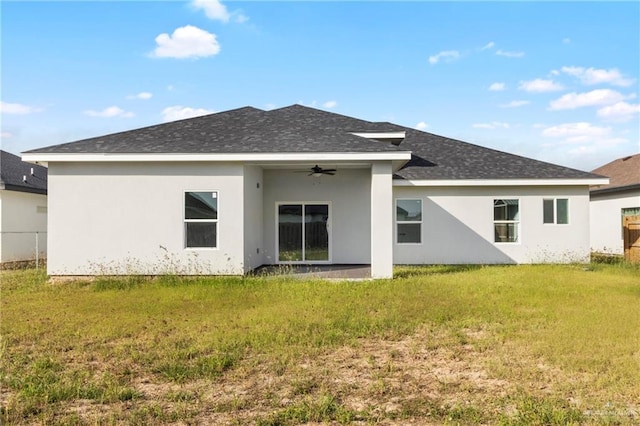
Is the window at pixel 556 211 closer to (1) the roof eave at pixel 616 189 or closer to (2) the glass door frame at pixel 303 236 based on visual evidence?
(1) the roof eave at pixel 616 189

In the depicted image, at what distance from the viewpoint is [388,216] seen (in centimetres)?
1177

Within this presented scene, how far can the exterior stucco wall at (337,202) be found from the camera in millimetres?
15367

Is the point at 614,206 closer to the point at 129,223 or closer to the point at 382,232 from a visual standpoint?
the point at 382,232

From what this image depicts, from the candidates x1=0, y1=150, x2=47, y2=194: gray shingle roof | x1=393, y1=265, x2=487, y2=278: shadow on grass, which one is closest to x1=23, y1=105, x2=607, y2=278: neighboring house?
x1=393, y1=265, x2=487, y2=278: shadow on grass

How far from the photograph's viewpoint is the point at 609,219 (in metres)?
21.1

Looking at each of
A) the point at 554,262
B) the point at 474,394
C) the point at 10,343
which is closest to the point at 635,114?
the point at 554,262

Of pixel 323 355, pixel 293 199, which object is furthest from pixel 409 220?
pixel 323 355

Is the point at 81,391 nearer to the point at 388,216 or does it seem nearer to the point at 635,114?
the point at 388,216

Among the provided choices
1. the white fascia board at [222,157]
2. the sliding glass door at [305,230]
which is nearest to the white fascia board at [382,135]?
the sliding glass door at [305,230]

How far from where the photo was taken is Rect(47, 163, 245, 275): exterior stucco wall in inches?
469

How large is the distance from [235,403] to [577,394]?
3385mm

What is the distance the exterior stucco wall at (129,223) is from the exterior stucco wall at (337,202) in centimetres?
344

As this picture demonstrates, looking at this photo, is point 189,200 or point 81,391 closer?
point 81,391

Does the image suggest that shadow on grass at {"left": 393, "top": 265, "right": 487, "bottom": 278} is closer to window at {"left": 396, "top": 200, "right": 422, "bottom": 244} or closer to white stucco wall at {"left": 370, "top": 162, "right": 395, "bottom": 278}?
white stucco wall at {"left": 370, "top": 162, "right": 395, "bottom": 278}
